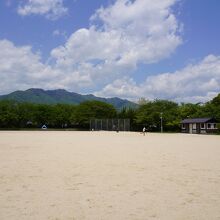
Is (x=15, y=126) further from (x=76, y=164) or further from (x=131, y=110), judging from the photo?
(x=76, y=164)

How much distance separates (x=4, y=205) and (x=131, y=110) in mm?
79050

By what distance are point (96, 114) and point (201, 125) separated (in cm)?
3576

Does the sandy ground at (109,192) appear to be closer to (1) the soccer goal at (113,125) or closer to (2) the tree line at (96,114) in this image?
(2) the tree line at (96,114)

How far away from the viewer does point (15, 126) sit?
304ft

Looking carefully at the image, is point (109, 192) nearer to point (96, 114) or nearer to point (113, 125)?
point (113, 125)

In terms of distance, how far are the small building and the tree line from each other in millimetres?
3255

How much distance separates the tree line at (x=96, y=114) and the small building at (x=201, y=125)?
325 centimetres

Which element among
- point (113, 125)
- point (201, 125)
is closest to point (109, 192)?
point (201, 125)

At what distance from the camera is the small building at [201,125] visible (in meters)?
62.2

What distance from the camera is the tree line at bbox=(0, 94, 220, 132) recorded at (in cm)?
7388

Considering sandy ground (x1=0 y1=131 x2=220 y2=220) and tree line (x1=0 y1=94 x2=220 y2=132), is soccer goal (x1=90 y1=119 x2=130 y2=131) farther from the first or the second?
sandy ground (x1=0 y1=131 x2=220 y2=220)

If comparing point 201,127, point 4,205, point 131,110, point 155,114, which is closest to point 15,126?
point 131,110

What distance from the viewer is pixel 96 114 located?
93.8m

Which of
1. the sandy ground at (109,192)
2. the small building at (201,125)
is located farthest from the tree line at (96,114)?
the sandy ground at (109,192)
